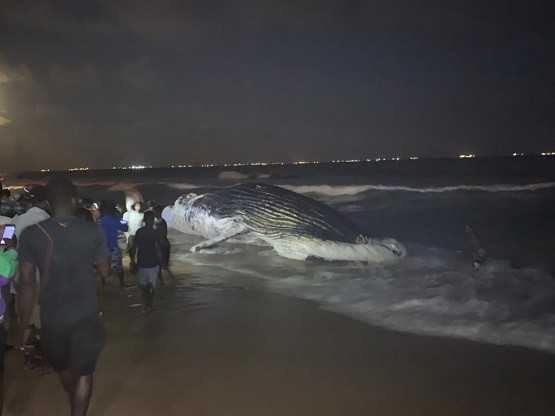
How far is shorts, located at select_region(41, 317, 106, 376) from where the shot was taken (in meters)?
3.42

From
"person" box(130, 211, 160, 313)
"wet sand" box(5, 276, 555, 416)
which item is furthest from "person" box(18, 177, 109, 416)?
"person" box(130, 211, 160, 313)

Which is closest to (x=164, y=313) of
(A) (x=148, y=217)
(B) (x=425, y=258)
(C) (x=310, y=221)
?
(A) (x=148, y=217)

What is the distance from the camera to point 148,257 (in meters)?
7.20

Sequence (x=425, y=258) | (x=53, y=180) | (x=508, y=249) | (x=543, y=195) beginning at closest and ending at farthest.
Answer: (x=53, y=180) < (x=425, y=258) < (x=508, y=249) < (x=543, y=195)

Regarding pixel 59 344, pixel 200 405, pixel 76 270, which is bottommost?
pixel 200 405

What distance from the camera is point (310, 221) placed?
12070mm

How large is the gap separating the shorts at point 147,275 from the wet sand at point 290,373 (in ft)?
1.71

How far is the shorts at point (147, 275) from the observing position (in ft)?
23.7

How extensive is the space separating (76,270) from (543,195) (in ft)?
101

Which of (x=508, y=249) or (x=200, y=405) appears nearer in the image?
(x=200, y=405)

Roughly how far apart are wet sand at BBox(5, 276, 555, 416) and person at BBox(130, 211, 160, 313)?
0.42 m

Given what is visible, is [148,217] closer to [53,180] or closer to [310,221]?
[53,180]

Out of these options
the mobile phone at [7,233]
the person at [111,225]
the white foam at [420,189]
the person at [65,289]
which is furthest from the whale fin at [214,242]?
the white foam at [420,189]

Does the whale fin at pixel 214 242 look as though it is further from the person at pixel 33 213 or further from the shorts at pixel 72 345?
the shorts at pixel 72 345
